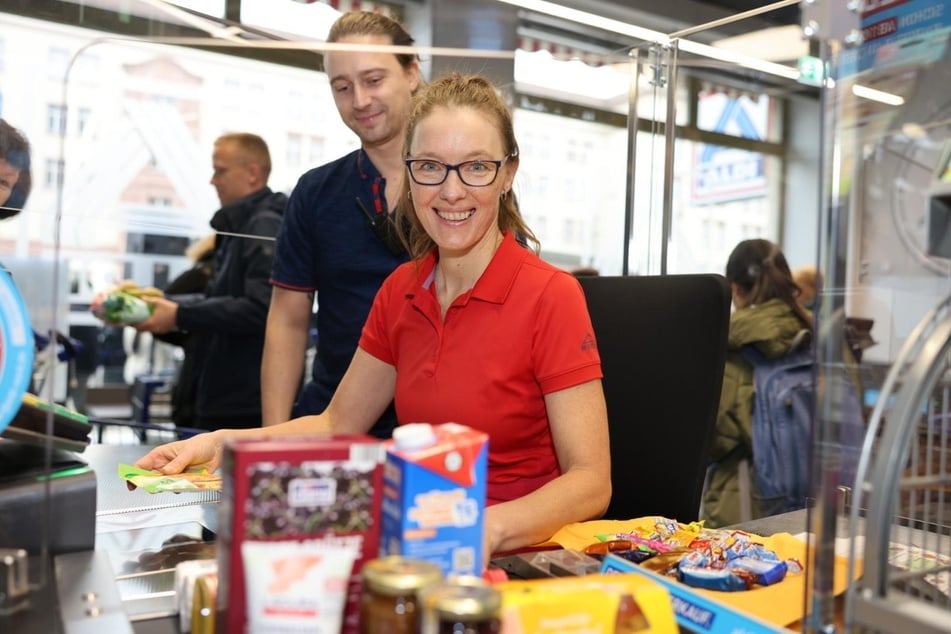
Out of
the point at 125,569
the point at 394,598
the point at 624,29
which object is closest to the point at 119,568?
the point at 125,569

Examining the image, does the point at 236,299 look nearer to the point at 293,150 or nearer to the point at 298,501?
the point at 293,150

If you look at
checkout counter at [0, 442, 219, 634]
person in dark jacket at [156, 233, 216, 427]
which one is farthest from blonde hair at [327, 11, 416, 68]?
person in dark jacket at [156, 233, 216, 427]

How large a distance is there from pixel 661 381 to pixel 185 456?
32.6 inches

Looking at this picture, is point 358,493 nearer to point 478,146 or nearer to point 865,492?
point 865,492

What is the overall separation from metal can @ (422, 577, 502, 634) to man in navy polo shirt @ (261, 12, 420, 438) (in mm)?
1312

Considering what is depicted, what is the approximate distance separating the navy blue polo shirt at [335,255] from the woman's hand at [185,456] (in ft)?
2.13

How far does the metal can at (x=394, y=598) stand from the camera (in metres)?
0.59

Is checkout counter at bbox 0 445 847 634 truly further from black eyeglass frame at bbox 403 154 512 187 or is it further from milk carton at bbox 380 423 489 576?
black eyeglass frame at bbox 403 154 512 187

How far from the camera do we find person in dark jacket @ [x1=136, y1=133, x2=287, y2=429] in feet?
Answer: 8.96

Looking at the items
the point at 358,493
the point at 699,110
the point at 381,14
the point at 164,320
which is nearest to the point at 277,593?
the point at 358,493

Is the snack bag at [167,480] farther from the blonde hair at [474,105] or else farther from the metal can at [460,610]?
the metal can at [460,610]

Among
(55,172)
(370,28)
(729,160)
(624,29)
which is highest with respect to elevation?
(729,160)

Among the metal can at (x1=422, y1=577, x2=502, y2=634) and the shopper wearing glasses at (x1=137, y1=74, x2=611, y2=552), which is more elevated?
the shopper wearing glasses at (x1=137, y1=74, x2=611, y2=552)

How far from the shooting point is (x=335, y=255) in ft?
6.72
